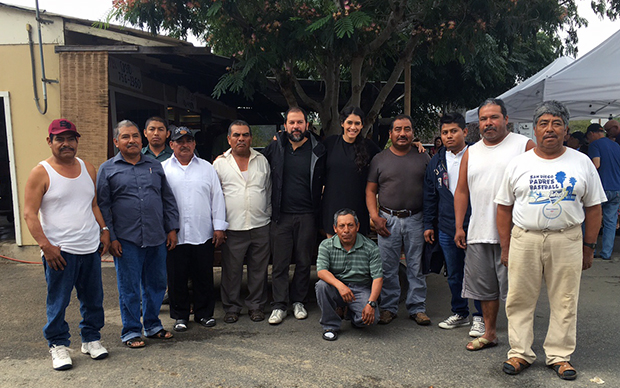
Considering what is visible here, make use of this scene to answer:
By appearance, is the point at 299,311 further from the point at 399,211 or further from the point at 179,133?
the point at 179,133

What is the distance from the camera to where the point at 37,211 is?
3506mm

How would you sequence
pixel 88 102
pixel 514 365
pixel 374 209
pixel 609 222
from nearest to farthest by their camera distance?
pixel 514 365 → pixel 374 209 → pixel 88 102 → pixel 609 222

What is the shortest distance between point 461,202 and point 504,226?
48cm

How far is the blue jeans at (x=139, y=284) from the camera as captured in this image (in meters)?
4.04

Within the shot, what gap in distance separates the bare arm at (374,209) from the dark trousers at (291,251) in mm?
577

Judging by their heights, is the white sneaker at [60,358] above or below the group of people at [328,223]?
below

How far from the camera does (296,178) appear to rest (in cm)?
473

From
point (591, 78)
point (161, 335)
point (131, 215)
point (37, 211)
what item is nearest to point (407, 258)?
point (161, 335)

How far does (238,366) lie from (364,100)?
770cm

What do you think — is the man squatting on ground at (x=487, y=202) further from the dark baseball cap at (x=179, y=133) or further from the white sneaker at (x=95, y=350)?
the white sneaker at (x=95, y=350)

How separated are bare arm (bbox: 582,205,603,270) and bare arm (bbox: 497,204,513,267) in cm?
49

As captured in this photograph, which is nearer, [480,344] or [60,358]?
[60,358]

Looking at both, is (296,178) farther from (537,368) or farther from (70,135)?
(537,368)

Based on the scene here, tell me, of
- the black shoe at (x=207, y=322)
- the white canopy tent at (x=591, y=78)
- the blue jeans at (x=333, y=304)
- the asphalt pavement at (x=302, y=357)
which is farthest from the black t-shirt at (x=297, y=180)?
the white canopy tent at (x=591, y=78)
